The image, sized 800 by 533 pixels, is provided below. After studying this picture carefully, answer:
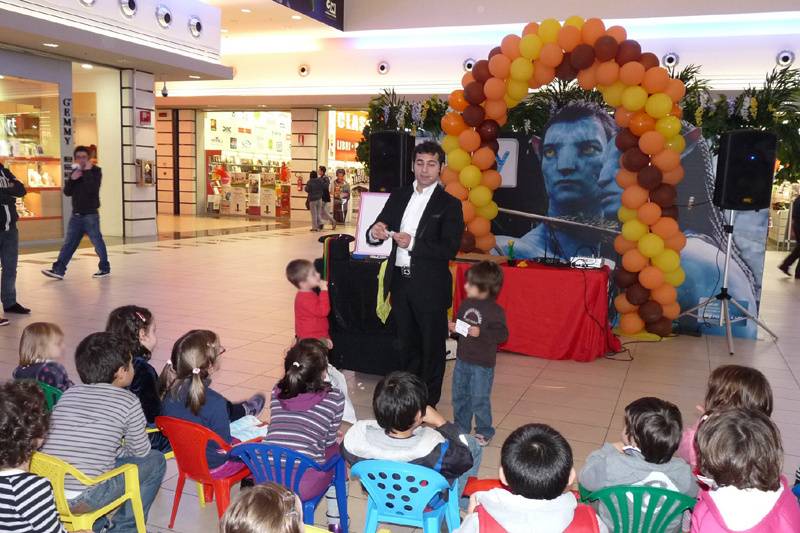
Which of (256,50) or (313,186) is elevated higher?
(256,50)

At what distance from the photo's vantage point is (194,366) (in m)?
2.70

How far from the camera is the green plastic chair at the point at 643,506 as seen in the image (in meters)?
1.98

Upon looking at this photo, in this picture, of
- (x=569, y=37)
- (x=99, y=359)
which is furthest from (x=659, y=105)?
(x=99, y=359)

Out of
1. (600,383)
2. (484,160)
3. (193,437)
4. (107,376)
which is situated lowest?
(600,383)

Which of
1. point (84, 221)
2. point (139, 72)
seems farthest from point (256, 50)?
point (84, 221)

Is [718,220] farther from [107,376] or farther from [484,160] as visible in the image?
[107,376]

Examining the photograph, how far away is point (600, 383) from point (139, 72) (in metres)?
11.3

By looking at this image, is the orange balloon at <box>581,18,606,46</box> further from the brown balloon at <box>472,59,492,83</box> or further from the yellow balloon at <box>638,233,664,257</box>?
the yellow balloon at <box>638,233,664,257</box>

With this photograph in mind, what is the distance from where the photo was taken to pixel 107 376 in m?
2.45

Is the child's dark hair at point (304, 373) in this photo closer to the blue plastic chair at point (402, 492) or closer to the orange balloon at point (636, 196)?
the blue plastic chair at point (402, 492)

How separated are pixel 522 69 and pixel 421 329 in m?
3.05

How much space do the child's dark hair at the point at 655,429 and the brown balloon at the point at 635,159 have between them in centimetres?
420

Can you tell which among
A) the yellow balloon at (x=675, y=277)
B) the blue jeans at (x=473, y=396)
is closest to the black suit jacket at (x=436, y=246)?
the blue jeans at (x=473, y=396)

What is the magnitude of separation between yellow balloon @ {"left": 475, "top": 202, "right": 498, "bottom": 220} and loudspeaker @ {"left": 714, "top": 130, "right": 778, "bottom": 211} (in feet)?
6.58
